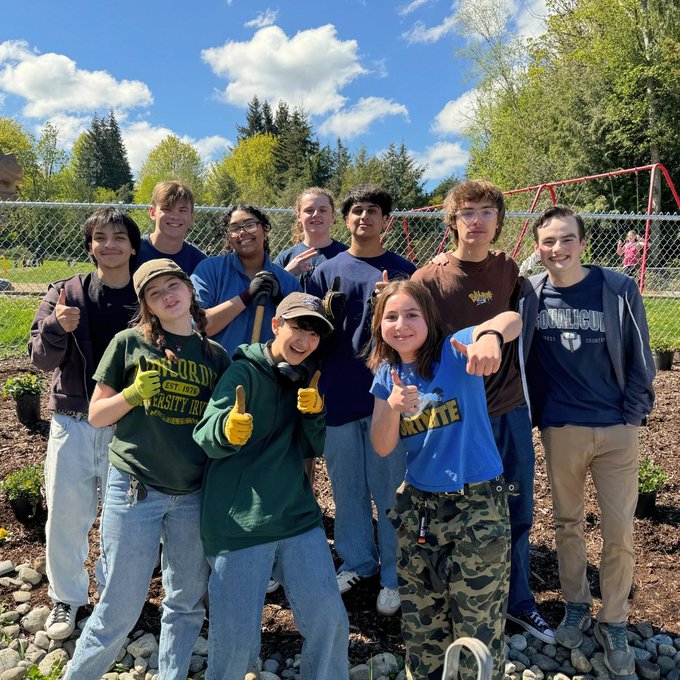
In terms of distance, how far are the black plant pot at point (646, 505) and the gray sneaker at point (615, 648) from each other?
1.33m

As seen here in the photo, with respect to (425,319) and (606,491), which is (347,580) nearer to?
(606,491)

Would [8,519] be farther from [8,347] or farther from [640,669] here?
[8,347]

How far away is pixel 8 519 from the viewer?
372 centimetres

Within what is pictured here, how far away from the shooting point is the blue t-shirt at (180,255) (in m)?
3.19

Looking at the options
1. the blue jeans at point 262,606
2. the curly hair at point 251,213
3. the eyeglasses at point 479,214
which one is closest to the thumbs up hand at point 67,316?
the curly hair at point 251,213

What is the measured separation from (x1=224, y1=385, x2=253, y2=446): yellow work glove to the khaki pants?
1621 mm

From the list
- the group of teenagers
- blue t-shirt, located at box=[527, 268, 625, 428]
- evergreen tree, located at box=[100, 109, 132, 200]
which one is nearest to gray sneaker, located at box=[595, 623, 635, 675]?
the group of teenagers

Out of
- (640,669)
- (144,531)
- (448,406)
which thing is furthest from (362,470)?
(640,669)

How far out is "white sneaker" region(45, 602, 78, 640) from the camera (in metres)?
2.74

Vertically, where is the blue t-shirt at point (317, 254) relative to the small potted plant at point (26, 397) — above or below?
above

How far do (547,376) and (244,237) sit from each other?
5.49ft

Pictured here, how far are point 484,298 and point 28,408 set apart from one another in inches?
168

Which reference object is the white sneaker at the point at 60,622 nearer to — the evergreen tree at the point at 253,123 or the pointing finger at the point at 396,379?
the pointing finger at the point at 396,379

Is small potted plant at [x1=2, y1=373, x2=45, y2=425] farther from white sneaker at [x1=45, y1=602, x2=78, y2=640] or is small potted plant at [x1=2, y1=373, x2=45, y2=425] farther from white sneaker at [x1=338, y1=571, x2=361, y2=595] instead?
white sneaker at [x1=338, y1=571, x2=361, y2=595]
